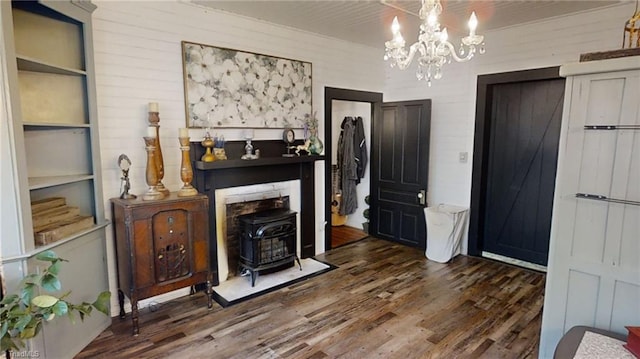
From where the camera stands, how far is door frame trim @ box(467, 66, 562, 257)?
13.0 feet

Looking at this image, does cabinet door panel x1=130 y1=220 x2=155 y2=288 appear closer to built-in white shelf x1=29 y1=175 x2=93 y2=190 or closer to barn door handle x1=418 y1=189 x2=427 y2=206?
built-in white shelf x1=29 y1=175 x2=93 y2=190

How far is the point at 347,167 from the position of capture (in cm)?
531

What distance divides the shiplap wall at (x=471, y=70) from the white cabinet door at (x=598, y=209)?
2.11 meters

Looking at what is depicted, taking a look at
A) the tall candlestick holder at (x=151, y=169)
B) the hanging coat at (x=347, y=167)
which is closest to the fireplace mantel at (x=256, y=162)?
the tall candlestick holder at (x=151, y=169)

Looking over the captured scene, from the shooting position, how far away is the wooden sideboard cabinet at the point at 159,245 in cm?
261

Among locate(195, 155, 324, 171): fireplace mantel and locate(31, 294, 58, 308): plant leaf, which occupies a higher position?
locate(195, 155, 324, 171): fireplace mantel

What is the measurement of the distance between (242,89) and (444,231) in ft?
Result: 8.90

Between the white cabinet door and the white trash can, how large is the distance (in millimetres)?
2197

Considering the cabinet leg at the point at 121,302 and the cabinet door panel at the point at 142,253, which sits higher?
the cabinet door panel at the point at 142,253

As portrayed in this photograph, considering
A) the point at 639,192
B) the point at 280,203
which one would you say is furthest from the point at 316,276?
the point at 639,192

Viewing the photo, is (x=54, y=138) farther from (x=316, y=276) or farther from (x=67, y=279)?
(x=316, y=276)

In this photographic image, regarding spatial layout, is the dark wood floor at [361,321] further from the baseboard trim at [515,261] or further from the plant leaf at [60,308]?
the plant leaf at [60,308]

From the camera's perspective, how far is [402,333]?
8.73 feet

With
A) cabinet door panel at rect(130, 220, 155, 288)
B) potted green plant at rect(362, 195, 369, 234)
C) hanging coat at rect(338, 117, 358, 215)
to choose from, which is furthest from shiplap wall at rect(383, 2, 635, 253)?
cabinet door panel at rect(130, 220, 155, 288)
